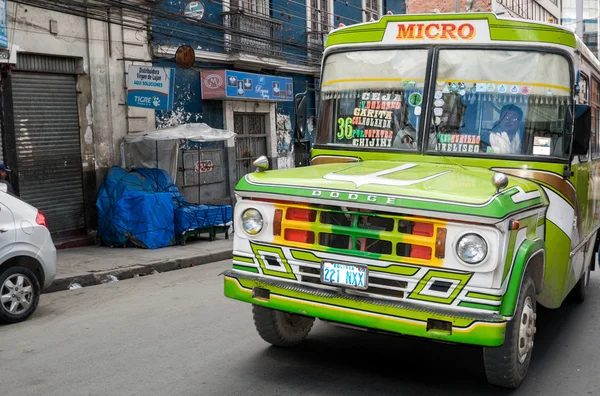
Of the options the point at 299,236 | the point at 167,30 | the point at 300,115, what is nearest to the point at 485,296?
the point at 299,236

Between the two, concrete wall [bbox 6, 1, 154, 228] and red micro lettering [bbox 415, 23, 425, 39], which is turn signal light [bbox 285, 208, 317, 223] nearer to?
red micro lettering [bbox 415, 23, 425, 39]

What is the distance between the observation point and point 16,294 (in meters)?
7.42

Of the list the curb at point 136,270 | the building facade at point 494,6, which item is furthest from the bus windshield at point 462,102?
the building facade at point 494,6

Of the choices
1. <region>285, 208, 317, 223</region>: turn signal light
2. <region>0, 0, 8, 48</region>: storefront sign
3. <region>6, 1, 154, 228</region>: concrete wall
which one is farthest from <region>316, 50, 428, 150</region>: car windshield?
<region>6, 1, 154, 228</region>: concrete wall

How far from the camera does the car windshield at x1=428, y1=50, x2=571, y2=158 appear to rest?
5582 millimetres

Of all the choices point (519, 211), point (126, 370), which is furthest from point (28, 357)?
point (519, 211)

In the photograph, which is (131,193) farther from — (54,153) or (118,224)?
(54,153)

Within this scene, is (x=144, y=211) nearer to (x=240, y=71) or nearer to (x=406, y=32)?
(x=240, y=71)

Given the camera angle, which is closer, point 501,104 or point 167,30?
point 501,104

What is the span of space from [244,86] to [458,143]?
13.1 meters

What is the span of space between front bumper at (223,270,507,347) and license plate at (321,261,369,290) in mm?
79

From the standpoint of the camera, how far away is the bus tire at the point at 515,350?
4.59m

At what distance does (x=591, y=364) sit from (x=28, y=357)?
4620 mm

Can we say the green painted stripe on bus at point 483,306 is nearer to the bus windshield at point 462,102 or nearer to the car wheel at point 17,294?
the bus windshield at point 462,102
